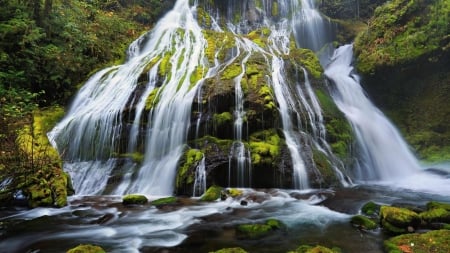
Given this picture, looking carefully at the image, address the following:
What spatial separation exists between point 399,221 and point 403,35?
43.1 feet

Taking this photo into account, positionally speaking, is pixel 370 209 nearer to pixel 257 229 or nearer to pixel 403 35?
pixel 257 229

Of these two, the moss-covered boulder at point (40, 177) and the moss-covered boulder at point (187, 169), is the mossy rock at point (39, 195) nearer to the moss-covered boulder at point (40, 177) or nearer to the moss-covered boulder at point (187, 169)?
the moss-covered boulder at point (40, 177)

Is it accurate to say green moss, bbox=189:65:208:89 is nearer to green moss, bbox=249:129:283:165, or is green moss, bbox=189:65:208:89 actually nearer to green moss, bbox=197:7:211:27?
green moss, bbox=249:129:283:165

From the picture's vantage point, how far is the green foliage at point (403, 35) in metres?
15.5

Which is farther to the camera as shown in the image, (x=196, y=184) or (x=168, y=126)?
(x=168, y=126)

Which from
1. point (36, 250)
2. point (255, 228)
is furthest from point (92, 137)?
point (255, 228)

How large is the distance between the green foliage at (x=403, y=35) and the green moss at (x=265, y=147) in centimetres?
837

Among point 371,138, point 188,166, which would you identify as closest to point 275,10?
point 371,138

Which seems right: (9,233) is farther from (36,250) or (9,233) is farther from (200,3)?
→ (200,3)

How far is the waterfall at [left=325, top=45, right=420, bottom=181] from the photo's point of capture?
12977mm

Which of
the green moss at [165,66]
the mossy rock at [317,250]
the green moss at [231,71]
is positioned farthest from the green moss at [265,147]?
the green moss at [165,66]

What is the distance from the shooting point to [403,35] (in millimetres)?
16906

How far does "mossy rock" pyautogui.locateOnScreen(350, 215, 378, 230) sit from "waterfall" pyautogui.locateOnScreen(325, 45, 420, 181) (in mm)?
5566

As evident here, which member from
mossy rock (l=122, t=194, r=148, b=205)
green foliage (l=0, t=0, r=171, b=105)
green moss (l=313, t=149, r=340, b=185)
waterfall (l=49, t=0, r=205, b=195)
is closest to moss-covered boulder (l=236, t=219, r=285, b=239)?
mossy rock (l=122, t=194, r=148, b=205)
